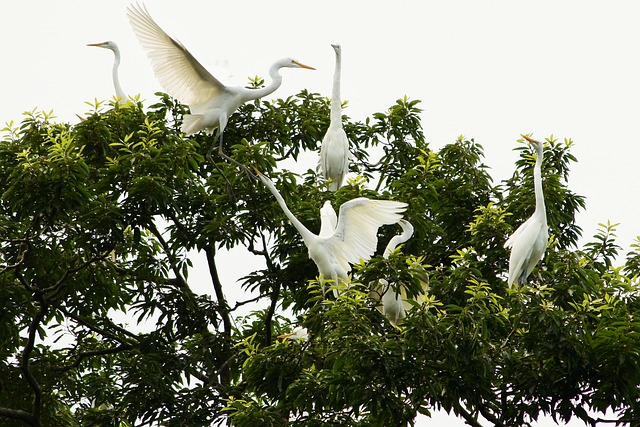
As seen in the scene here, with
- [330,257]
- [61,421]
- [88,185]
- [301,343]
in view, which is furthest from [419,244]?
[61,421]

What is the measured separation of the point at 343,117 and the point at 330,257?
3.25 m

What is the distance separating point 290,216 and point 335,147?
7.73ft

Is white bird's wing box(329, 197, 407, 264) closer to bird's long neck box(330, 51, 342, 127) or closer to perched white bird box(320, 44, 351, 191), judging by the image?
perched white bird box(320, 44, 351, 191)

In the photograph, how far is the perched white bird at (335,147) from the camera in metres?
9.98

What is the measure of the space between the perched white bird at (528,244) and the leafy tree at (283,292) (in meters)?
0.17

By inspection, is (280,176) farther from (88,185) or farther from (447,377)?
(447,377)

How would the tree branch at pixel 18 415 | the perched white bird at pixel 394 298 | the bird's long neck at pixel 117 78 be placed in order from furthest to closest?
the bird's long neck at pixel 117 78 < the tree branch at pixel 18 415 < the perched white bird at pixel 394 298

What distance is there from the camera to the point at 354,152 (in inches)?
426

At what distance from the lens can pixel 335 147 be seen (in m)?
9.98

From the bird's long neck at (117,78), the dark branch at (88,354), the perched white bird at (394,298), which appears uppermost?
the bird's long neck at (117,78)

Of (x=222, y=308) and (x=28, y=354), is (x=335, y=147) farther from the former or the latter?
(x=28, y=354)

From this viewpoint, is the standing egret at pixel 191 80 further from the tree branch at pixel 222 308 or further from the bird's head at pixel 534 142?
the bird's head at pixel 534 142

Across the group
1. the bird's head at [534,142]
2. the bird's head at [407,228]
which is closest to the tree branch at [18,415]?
the bird's head at [407,228]

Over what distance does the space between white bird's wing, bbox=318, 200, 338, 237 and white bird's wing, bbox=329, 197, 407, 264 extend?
176 mm
